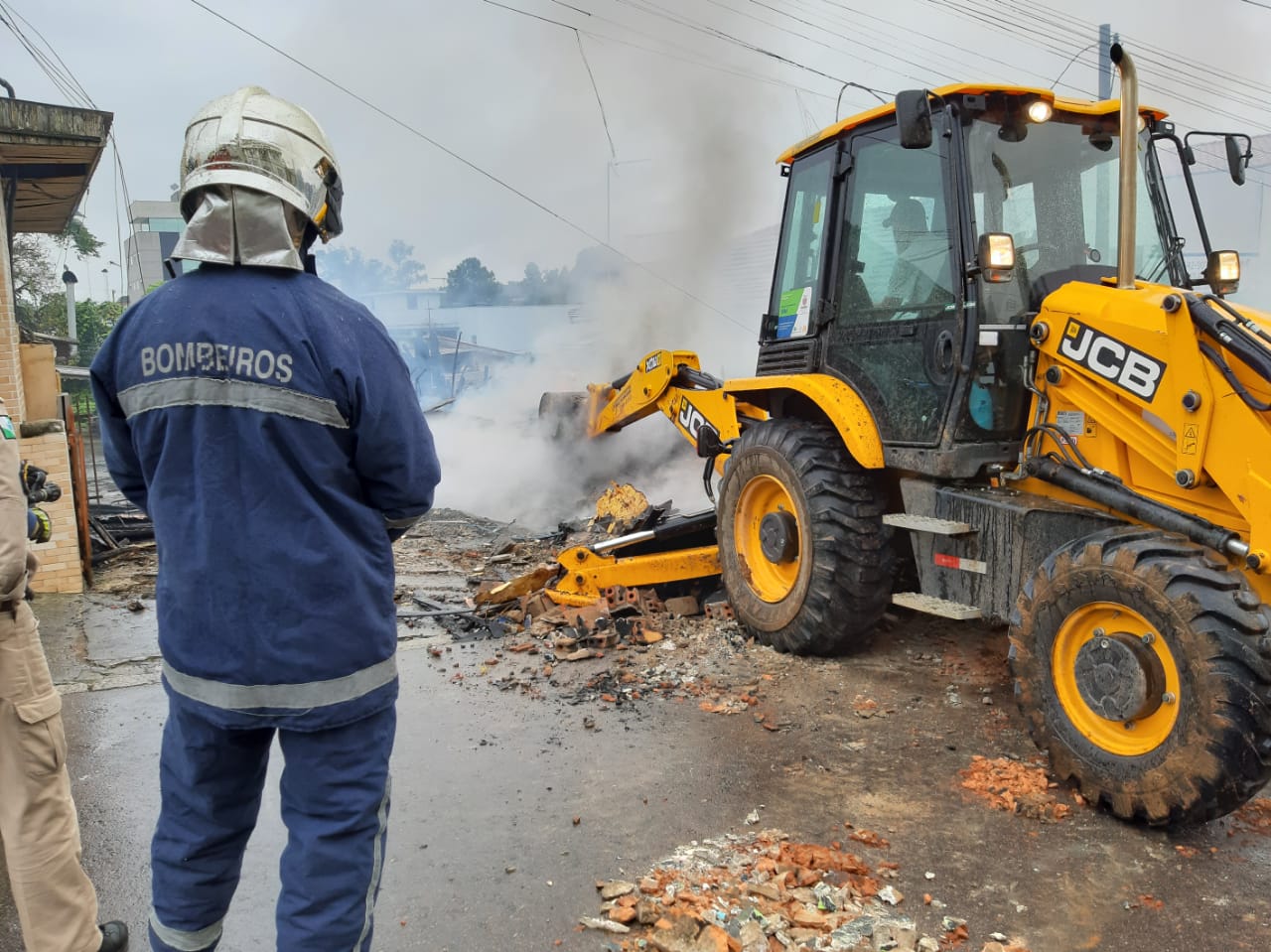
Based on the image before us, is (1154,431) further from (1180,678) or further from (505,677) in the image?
(505,677)

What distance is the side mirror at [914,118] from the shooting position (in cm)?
384

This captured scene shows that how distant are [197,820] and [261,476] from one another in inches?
31.7

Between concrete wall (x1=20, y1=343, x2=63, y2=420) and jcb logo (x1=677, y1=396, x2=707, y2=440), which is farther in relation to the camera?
concrete wall (x1=20, y1=343, x2=63, y2=420)

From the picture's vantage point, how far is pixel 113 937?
2.55 meters

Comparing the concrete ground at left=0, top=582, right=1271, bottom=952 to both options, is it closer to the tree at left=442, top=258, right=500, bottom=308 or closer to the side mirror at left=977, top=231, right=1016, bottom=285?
the side mirror at left=977, top=231, right=1016, bottom=285

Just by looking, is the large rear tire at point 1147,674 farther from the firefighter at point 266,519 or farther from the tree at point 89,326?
the tree at point 89,326

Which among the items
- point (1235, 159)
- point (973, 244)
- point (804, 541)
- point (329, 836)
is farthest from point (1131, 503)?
point (329, 836)

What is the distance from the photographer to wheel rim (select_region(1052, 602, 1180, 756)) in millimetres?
3135

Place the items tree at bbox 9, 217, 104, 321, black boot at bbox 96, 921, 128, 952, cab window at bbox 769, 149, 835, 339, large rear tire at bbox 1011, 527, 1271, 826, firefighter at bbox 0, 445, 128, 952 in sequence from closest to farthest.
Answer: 1. firefighter at bbox 0, 445, 128, 952
2. black boot at bbox 96, 921, 128, 952
3. large rear tire at bbox 1011, 527, 1271, 826
4. cab window at bbox 769, 149, 835, 339
5. tree at bbox 9, 217, 104, 321

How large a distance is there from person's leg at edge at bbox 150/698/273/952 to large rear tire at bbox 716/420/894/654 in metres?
3.29

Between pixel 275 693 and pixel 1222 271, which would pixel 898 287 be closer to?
pixel 1222 271

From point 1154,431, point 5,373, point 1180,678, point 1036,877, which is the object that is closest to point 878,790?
point 1036,877

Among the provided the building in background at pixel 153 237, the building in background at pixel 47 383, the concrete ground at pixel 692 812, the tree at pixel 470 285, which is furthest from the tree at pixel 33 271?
the concrete ground at pixel 692 812

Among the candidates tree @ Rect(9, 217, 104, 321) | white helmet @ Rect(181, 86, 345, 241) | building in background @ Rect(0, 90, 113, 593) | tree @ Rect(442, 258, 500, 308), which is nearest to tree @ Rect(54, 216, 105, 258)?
tree @ Rect(9, 217, 104, 321)
